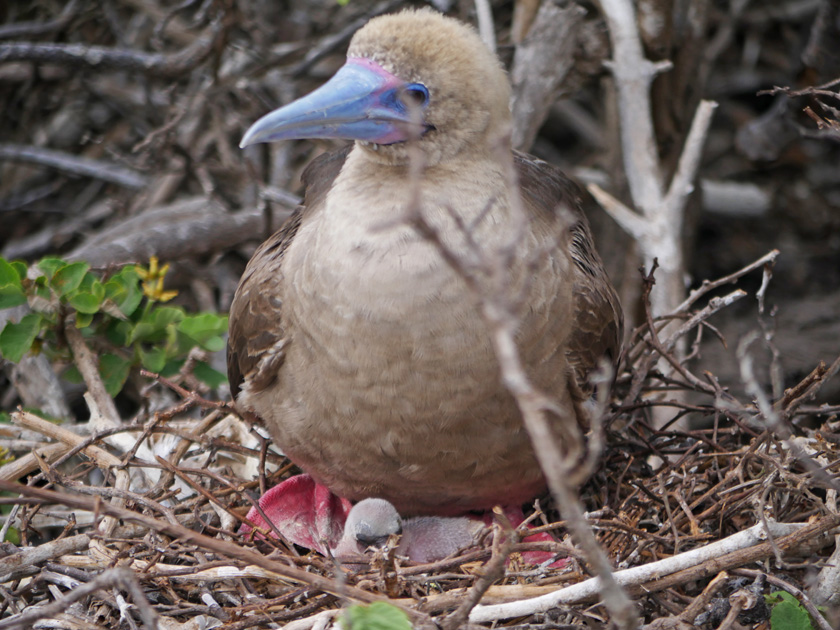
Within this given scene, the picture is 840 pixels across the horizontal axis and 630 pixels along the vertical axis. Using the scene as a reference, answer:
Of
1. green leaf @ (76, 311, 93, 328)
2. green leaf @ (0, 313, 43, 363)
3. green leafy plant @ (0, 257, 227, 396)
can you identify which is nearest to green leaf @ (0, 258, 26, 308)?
green leafy plant @ (0, 257, 227, 396)

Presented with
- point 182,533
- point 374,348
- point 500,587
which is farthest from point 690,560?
point 182,533

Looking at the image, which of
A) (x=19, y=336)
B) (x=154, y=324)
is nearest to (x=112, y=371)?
(x=154, y=324)

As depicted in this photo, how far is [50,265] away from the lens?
3793 millimetres

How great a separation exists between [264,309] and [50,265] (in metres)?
0.92

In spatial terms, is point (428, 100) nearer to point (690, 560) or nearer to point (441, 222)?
point (441, 222)

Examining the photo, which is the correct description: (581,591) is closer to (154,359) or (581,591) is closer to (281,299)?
(281,299)

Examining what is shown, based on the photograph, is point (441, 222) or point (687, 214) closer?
point (441, 222)

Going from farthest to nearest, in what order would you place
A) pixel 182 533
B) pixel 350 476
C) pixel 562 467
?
pixel 350 476, pixel 182 533, pixel 562 467

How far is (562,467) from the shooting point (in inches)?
69.6

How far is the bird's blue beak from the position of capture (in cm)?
283

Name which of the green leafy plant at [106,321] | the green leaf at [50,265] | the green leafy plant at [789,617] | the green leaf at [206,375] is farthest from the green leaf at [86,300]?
the green leafy plant at [789,617]

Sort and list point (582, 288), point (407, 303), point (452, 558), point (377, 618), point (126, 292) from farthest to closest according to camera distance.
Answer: point (126, 292)
point (582, 288)
point (452, 558)
point (407, 303)
point (377, 618)

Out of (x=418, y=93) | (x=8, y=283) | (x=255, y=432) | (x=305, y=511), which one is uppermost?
(x=418, y=93)

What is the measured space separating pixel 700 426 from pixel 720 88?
2.62m
